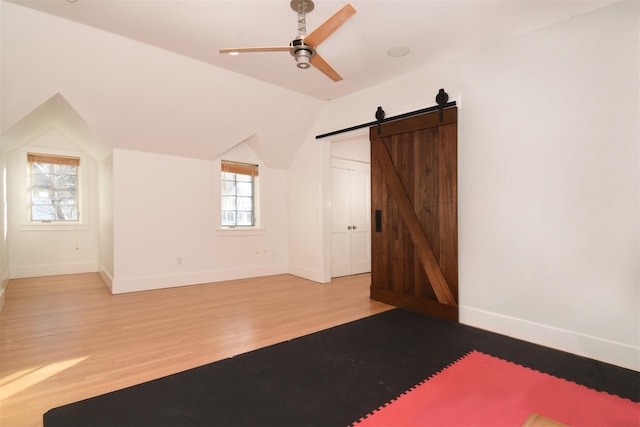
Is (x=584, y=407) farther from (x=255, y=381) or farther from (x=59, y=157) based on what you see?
(x=59, y=157)

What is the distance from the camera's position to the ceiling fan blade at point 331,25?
215cm

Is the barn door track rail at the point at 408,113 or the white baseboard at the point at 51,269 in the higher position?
the barn door track rail at the point at 408,113

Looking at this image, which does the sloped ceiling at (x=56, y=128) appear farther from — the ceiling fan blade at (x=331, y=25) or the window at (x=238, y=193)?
the ceiling fan blade at (x=331, y=25)

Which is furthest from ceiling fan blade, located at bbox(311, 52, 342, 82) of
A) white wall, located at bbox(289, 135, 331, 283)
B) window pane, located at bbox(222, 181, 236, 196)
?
window pane, located at bbox(222, 181, 236, 196)

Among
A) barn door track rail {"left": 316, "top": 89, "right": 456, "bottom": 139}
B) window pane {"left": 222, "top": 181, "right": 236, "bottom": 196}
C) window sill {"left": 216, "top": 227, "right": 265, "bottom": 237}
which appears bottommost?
window sill {"left": 216, "top": 227, "right": 265, "bottom": 237}

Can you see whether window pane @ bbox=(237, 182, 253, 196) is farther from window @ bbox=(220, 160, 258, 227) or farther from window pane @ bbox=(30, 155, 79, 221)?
window pane @ bbox=(30, 155, 79, 221)

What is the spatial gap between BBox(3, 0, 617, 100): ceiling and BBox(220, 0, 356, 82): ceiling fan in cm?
13

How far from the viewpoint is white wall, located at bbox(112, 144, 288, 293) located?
4.80 metres

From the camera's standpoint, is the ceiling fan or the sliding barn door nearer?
the ceiling fan

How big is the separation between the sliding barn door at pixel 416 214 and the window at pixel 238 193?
2835mm

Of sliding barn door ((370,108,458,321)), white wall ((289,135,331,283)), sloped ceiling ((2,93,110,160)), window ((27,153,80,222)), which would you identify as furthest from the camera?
window ((27,153,80,222))

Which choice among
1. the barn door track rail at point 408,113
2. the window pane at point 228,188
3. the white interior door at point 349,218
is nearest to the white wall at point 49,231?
the window pane at point 228,188

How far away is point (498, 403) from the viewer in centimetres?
197

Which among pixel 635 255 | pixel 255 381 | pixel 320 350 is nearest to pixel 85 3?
pixel 255 381
